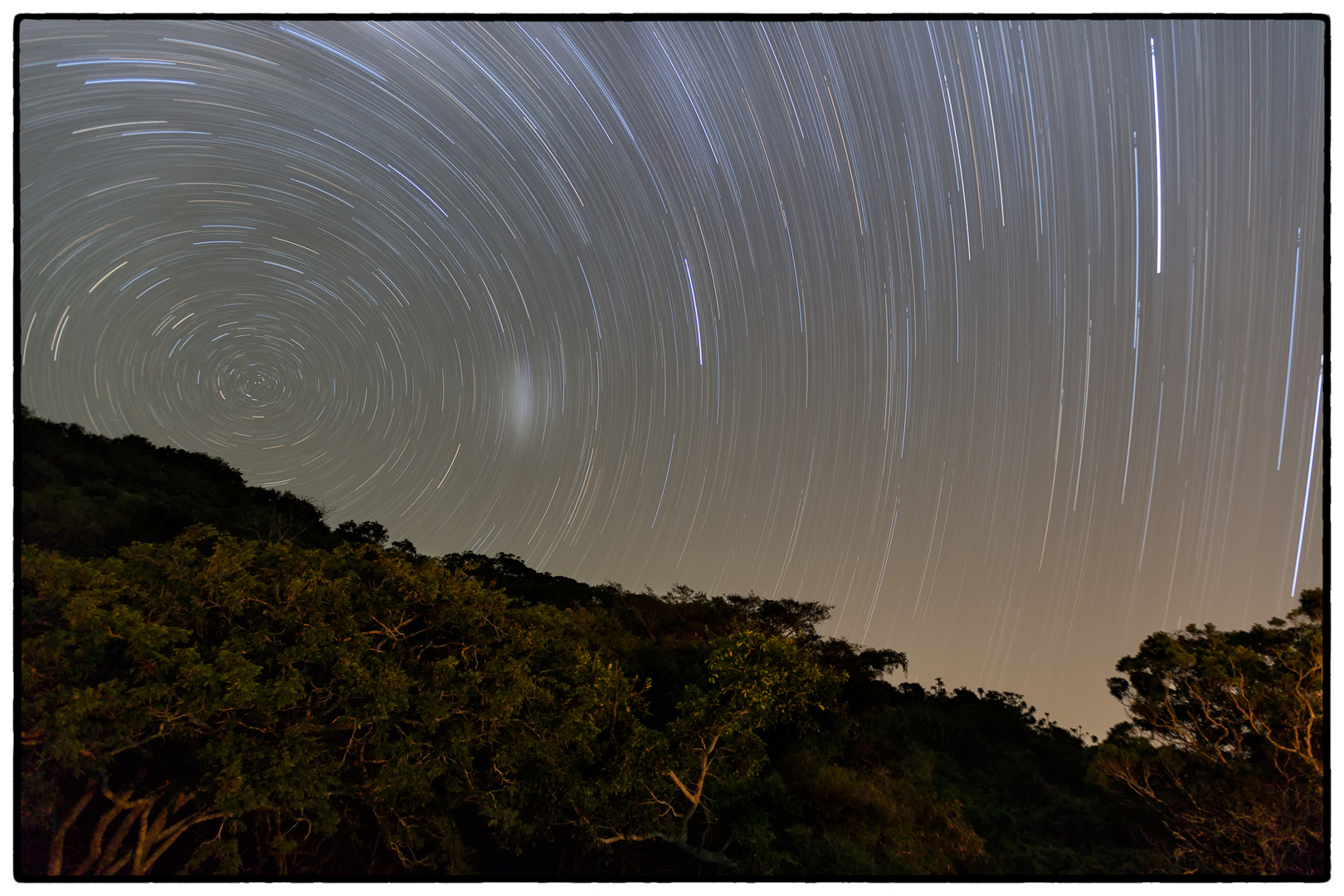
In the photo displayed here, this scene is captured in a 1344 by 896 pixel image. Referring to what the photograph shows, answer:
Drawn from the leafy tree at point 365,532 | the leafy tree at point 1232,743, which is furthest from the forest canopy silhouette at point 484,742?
the leafy tree at point 365,532

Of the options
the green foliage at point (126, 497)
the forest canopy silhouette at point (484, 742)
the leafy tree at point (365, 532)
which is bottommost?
the forest canopy silhouette at point (484, 742)

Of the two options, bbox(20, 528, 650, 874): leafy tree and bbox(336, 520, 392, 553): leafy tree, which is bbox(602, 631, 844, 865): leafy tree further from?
bbox(336, 520, 392, 553): leafy tree

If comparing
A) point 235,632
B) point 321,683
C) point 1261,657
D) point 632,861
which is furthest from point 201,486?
point 1261,657

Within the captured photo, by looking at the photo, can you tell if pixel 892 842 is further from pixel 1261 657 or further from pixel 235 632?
pixel 235 632

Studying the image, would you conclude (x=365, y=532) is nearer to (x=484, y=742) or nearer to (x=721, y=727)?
(x=484, y=742)

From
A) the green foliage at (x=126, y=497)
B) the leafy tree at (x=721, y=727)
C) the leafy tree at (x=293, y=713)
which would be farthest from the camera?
the leafy tree at (x=721, y=727)

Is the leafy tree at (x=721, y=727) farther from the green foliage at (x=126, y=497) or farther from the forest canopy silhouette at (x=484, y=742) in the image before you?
the green foliage at (x=126, y=497)

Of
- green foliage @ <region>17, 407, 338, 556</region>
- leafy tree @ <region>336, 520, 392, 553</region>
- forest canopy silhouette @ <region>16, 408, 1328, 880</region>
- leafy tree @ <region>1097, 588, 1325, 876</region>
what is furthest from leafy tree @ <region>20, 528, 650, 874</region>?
leafy tree @ <region>1097, 588, 1325, 876</region>
